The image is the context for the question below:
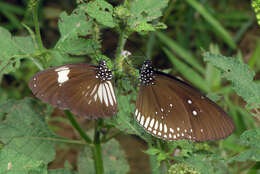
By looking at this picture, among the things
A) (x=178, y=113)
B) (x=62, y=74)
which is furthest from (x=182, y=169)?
(x=62, y=74)

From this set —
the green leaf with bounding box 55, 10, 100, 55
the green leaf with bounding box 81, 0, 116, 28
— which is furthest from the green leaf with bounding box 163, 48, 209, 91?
the green leaf with bounding box 81, 0, 116, 28

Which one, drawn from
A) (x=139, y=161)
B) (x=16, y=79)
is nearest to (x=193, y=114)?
(x=139, y=161)

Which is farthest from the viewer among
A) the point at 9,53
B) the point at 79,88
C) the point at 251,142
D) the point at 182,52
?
the point at 182,52

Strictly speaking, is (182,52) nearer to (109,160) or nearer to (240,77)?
(109,160)

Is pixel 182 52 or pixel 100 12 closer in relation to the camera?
pixel 100 12

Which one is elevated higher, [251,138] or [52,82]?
[52,82]

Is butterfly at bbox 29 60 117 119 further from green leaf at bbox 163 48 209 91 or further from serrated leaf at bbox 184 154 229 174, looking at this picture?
green leaf at bbox 163 48 209 91
